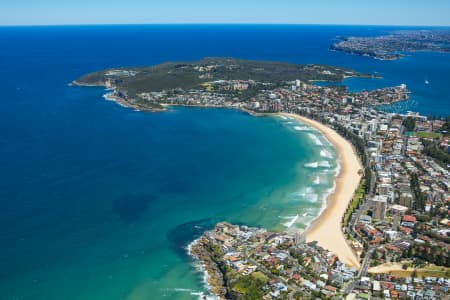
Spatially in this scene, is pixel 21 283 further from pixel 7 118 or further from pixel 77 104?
pixel 77 104

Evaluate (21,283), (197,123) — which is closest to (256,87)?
(197,123)

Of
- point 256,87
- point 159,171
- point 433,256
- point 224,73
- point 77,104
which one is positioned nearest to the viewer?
point 433,256

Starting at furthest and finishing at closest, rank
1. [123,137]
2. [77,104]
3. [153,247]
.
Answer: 1. [77,104]
2. [123,137]
3. [153,247]

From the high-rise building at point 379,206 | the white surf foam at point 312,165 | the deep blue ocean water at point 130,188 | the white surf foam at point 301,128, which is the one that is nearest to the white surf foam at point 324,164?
the white surf foam at point 312,165

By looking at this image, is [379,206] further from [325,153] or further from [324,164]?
[325,153]

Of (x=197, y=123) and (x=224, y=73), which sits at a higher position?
(x=224, y=73)

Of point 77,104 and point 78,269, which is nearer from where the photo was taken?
point 78,269

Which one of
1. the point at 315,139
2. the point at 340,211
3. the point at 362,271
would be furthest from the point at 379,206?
the point at 315,139
